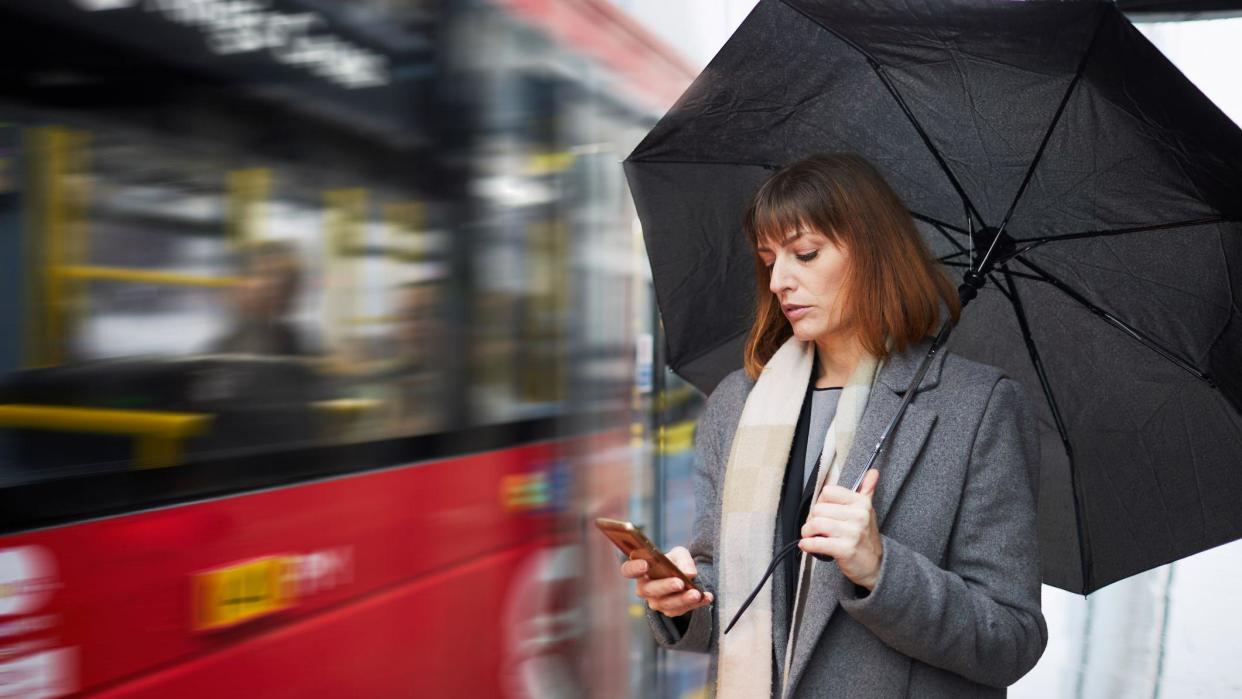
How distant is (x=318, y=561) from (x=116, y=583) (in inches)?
25.2

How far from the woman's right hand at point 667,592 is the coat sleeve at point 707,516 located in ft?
0.25

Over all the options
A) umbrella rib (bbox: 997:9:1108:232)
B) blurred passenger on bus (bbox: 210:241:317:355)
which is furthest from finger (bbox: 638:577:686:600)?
blurred passenger on bus (bbox: 210:241:317:355)

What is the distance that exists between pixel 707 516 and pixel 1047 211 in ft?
2.79

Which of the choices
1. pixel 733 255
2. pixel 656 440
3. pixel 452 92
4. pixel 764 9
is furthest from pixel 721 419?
pixel 656 440

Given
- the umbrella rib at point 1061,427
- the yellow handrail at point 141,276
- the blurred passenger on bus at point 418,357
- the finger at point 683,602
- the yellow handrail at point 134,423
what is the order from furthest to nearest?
the blurred passenger on bus at point 418,357 < the umbrella rib at point 1061,427 < the yellow handrail at point 141,276 < the yellow handrail at point 134,423 < the finger at point 683,602

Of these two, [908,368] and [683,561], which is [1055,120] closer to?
[908,368]

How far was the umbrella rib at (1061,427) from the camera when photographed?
2.20 metres

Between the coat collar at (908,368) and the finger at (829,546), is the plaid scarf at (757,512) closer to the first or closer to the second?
the coat collar at (908,368)

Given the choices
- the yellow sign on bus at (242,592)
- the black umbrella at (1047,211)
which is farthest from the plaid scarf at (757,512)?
the yellow sign on bus at (242,592)

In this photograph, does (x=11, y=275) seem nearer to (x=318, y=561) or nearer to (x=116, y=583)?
(x=116, y=583)

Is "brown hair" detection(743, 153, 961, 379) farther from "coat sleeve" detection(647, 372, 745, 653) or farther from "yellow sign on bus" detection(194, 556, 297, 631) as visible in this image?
"yellow sign on bus" detection(194, 556, 297, 631)

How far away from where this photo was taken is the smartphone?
157 cm

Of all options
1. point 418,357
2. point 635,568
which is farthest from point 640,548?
point 418,357

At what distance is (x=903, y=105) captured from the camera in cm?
210
